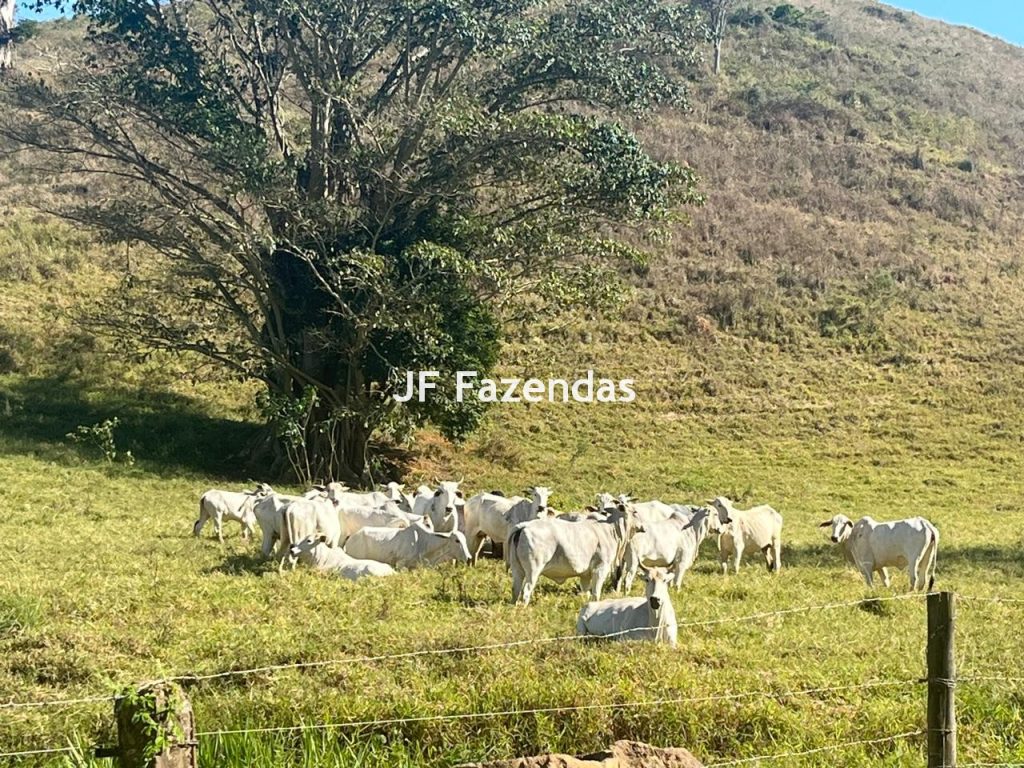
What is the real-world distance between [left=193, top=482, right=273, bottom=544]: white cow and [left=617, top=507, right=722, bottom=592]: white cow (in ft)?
18.3

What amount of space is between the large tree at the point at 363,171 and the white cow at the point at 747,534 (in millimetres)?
9155

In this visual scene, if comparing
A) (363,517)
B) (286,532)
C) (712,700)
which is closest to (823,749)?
(712,700)

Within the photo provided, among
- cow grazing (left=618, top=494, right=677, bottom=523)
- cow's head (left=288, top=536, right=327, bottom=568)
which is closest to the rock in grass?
cow's head (left=288, top=536, right=327, bottom=568)

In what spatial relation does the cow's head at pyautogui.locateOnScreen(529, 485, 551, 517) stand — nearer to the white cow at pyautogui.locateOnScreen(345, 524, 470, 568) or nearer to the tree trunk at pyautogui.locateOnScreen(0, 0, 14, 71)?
the white cow at pyautogui.locateOnScreen(345, 524, 470, 568)

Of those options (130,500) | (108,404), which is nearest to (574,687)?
(130,500)

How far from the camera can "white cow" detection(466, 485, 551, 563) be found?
14.4 meters

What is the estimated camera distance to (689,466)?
27312 mm

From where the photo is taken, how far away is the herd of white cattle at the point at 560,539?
10883 millimetres

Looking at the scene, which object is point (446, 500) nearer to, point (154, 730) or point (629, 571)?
point (629, 571)

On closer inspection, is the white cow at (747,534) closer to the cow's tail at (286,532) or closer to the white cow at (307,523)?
the white cow at (307,523)

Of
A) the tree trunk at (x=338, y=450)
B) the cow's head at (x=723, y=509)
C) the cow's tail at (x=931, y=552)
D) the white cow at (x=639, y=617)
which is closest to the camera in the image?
the white cow at (x=639, y=617)

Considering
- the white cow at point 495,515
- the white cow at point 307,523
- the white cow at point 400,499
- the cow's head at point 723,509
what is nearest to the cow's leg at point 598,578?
the white cow at point 495,515

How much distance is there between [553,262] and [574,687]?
60.1 ft

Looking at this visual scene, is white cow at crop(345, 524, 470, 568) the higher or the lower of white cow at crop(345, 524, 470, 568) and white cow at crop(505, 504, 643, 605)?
the lower
